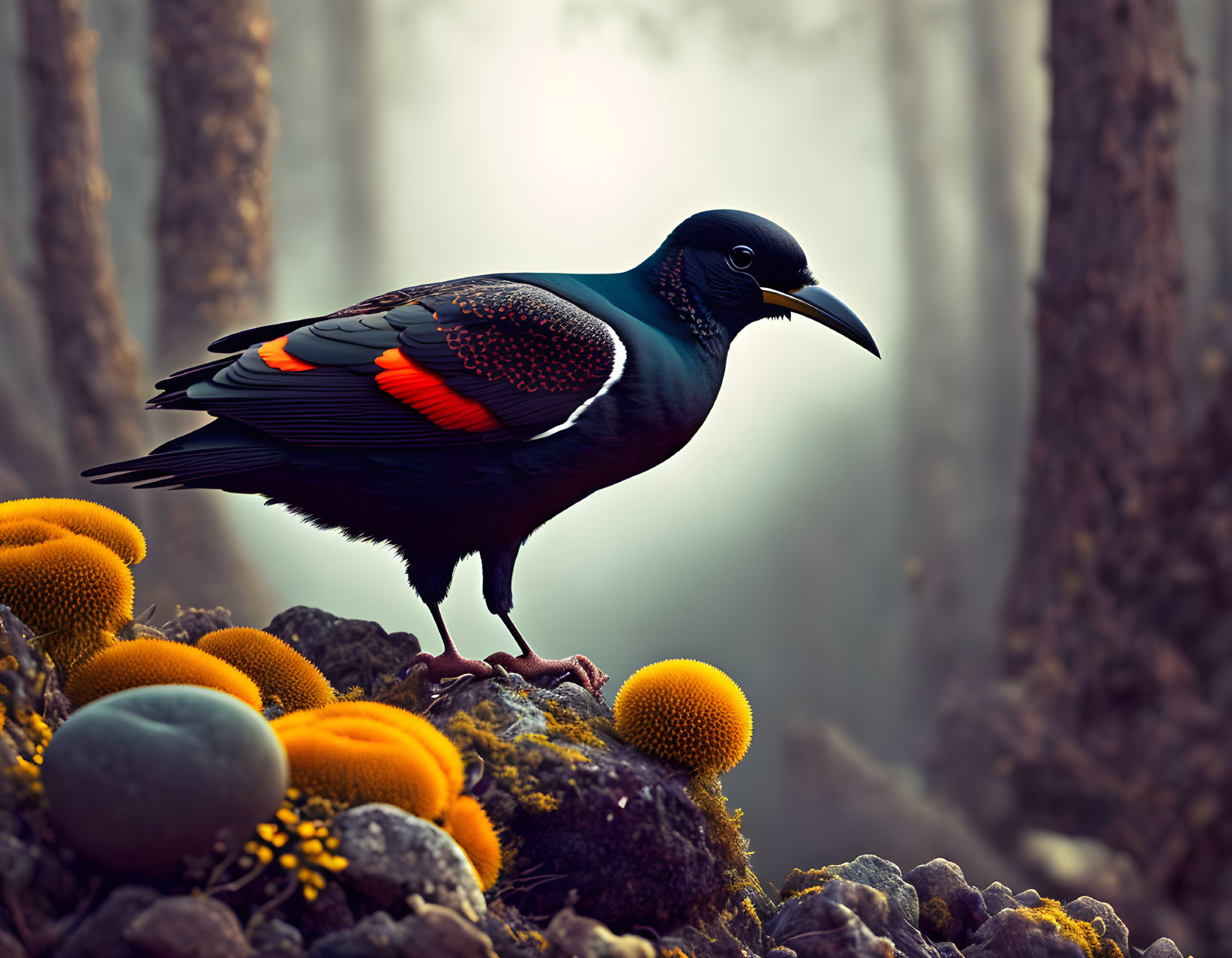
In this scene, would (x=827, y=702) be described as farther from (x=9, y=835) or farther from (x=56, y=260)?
(x=9, y=835)

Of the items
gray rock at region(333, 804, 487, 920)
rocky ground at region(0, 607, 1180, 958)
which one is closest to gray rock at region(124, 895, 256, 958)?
rocky ground at region(0, 607, 1180, 958)

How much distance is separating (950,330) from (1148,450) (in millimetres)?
4295

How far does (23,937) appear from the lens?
203cm

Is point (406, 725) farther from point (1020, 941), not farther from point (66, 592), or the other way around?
point (1020, 941)

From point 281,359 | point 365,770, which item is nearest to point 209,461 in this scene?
point 281,359

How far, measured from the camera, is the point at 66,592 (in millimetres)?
2963

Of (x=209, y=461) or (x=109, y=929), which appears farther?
(x=209, y=461)

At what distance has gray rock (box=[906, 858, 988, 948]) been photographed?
3252mm

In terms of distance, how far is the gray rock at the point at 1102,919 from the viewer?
3.29 m

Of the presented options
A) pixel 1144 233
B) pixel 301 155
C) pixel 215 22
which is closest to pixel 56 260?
pixel 215 22

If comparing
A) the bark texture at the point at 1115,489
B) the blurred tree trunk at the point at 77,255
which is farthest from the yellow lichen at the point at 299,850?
the blurred tree trunk at the point at 77,255

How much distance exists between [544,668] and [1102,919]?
183 cm

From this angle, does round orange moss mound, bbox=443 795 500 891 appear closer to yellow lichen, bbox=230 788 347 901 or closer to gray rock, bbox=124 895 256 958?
yellow lichen, bbox=230 788 347 901

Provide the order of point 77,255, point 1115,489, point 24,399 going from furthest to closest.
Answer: point 24,399
point 77,255
point 1115,489
